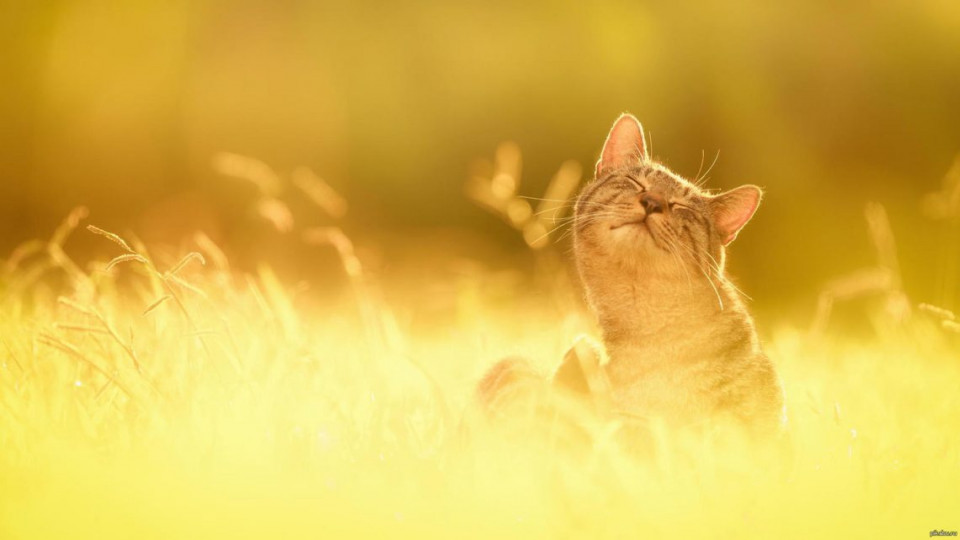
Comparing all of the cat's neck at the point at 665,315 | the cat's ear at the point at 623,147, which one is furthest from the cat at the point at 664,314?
the cat's ear at the point at 623,147

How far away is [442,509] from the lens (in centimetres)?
211

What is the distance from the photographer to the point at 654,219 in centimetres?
333

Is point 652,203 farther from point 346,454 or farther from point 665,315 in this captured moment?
point 346,454

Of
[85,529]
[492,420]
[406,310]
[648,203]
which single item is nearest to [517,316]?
[406,310]

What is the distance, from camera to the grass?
2014 mm

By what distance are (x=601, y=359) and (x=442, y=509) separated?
1.25m

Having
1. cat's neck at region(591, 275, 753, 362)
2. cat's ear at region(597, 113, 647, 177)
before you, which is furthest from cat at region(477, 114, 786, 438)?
cat's ear at region(597, 113, 647, 177)

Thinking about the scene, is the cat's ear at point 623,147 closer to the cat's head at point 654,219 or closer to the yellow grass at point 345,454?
the cat's head at point 654,219

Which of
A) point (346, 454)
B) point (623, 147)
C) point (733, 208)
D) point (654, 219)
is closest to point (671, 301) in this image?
point (654, 219)

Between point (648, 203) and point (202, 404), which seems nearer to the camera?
point (202, 404)

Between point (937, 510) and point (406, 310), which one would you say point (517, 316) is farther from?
point (937, 510)

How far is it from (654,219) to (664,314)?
390mm

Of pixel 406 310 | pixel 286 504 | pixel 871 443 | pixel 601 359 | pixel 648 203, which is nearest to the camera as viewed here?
pixel 286 504

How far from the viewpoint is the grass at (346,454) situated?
6.61ft
